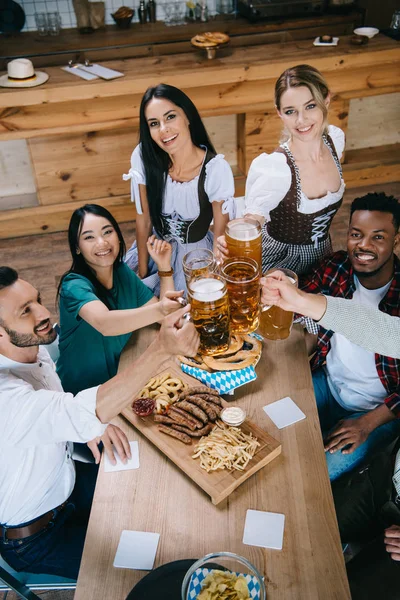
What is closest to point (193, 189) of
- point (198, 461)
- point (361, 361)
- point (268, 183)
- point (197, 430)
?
point (268, 183)

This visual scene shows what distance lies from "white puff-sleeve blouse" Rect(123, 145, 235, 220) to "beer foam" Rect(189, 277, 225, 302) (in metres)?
1.48

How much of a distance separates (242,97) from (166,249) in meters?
2.35

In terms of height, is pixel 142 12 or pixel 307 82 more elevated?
pixel 307 82

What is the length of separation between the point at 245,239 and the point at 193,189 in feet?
4.27

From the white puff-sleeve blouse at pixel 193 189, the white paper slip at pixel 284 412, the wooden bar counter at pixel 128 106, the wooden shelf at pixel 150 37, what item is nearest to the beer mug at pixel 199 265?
the white paper slip at pixel 284 412

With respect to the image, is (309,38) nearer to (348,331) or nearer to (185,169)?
(185,169)

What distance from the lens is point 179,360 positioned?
2.01m

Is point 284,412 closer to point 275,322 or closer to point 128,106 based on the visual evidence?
point 275,322

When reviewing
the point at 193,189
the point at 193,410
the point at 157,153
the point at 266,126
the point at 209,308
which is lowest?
the point at 266,126

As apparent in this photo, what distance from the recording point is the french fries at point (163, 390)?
6.03ft

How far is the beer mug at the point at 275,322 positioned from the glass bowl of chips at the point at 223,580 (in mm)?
854

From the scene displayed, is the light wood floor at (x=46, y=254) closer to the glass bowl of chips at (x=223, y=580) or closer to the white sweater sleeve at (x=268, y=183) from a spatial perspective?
the white sweater sleeve at (x=268, y=183)

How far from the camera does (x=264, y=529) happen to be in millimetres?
1521

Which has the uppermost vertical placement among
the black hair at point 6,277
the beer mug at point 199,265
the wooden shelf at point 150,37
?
the beer mug at point 199,265
